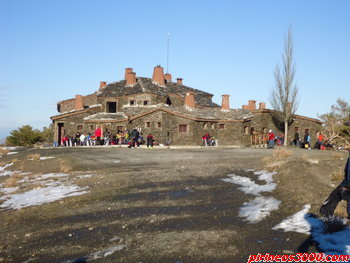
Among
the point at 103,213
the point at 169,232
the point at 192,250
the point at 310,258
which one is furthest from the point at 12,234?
the point at 310,258

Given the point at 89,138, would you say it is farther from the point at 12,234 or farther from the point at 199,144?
the point at 12,234

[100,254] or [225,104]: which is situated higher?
[225,104]

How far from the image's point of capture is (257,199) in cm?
927

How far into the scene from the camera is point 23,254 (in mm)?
6586

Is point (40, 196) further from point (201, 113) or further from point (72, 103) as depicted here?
point (72, 103)

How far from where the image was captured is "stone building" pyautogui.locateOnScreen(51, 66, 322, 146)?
3584 cm

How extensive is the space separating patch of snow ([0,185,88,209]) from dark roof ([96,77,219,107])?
30116mm

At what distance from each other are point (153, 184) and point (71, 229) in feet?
Result: 14.9

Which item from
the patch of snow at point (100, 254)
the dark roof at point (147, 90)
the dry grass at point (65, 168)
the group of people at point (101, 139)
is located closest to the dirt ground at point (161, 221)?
the patch of snow at point (100, 254)

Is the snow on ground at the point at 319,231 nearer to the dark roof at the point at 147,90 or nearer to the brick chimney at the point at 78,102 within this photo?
the dark roof at the point at 147,90

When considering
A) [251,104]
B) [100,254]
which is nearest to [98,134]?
[251,104]

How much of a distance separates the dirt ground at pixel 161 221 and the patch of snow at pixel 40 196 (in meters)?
0.44

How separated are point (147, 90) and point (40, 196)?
31463mm

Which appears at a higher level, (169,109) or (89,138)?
(169,109)
